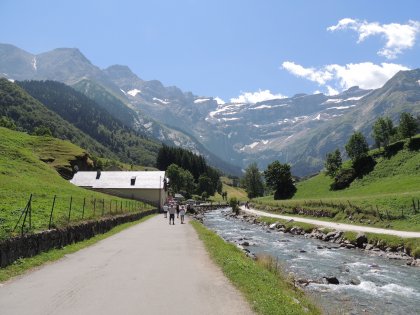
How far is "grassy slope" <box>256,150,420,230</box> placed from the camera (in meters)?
48.2

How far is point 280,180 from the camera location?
13938 cm

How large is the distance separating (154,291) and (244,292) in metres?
3.17

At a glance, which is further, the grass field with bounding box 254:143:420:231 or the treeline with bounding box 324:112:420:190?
the treeline with bounding box 324:112:420:190

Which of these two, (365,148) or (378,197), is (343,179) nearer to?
(365,148)

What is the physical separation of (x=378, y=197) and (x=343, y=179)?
51941 millimetres

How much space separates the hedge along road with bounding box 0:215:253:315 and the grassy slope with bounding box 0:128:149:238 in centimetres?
423

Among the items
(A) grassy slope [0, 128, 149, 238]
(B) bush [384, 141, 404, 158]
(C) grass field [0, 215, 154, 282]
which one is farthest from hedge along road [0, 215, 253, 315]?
(B) bush [384, 141, 404, 158]

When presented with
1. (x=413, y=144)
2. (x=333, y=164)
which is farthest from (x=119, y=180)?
(x=413, y=144)

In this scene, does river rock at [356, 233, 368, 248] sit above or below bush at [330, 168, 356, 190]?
below

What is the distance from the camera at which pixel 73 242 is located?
27688 millimetres

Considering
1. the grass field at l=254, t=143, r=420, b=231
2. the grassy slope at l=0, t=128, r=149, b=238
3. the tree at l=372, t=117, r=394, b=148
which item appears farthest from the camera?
the tree at l=372, t=117, r=394, b=148

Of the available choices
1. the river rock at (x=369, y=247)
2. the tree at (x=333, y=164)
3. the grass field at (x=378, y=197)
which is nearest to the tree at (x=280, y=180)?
the grass field at (x=378, y=197)

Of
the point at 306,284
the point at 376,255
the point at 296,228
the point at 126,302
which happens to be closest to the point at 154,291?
the point at 126,302

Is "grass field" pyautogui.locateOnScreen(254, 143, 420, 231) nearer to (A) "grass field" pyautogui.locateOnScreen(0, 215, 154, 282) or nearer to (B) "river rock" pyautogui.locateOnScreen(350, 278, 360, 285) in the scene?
(B) "river rock" pyautogui.locateOnScreen(350, 278, 360, 285)
